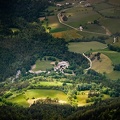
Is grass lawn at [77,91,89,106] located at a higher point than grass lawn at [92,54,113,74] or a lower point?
higher

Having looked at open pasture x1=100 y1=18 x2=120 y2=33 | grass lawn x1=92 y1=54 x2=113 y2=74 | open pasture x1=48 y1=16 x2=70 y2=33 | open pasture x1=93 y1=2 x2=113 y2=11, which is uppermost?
open pasture x1=93 y1=2 x2=113 y2=11

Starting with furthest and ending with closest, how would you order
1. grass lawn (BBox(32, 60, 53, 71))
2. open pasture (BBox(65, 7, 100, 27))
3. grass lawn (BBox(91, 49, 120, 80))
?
open pasture (BBox(65, 7, 100, 27)) → grass lawn (BBox(32, 60, 53, 71)) → grass lawn (BBox(91, 49, 120, 80))

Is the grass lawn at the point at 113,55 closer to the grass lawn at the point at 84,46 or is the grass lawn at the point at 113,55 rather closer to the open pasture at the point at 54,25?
the grass lawn at the point at 84,46

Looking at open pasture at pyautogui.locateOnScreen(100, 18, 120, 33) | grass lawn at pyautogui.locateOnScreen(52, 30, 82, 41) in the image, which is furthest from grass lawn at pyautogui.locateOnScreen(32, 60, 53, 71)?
open pasture at pyautogui.locateOnScreen(100, 18, 120, 33)

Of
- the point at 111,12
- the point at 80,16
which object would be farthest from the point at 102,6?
the point at 80,16

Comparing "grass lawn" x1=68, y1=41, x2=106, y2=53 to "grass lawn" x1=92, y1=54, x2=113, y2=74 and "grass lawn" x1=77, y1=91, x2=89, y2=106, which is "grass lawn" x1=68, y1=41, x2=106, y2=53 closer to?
"grass lawn" x1=92, y1=54, x2=113, y2=74

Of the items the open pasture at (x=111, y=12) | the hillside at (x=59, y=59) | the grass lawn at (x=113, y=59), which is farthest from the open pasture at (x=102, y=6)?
the grass lawn at (x=113, y=59)

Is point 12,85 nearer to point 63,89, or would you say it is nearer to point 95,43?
point 63,89
